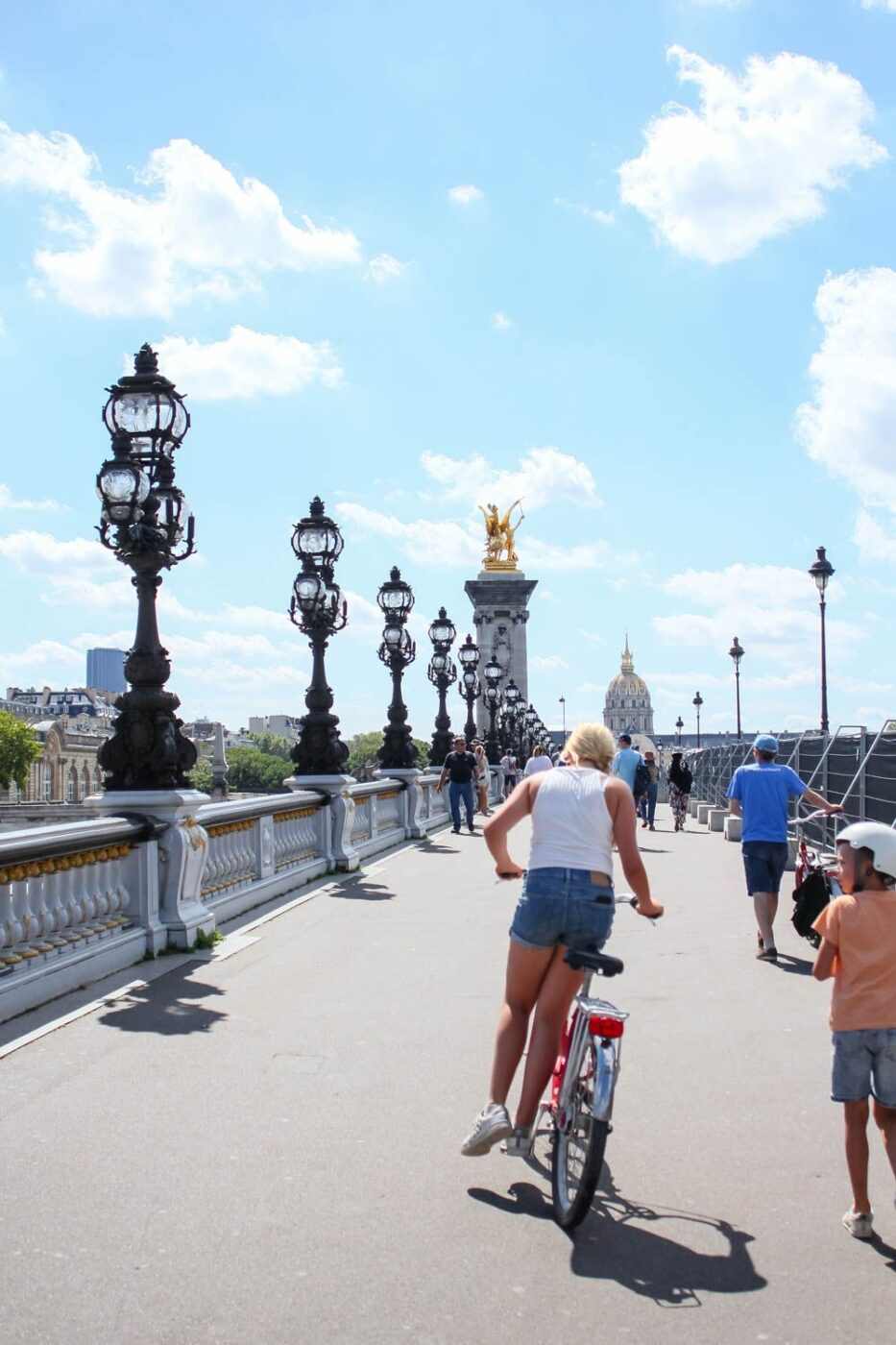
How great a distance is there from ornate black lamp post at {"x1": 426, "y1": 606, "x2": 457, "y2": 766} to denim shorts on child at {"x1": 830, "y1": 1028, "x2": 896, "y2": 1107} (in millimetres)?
28674

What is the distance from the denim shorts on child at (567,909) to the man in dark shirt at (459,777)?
A: 21304 millimetres

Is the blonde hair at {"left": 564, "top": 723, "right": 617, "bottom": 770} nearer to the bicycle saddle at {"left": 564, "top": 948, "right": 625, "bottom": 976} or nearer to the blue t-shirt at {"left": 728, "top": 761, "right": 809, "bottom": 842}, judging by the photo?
the bicycle saddle at {"left": 564, "top": 948, "right": 625, "bottom": 976}

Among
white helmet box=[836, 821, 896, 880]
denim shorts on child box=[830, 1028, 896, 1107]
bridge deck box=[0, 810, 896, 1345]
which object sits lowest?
bridge deck box=[0, 810, 896, 1345]

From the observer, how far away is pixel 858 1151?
5148 millimetres

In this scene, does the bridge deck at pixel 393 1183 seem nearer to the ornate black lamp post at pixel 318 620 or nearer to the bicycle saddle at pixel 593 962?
the bicycle saddle at pixel 593 962

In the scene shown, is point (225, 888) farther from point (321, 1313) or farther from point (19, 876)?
point (321, 1313)

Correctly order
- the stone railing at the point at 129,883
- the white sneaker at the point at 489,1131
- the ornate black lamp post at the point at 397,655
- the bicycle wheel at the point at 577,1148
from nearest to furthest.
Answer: the bicycle wheel at the point at 577,1148 → the white sneaker at the point at 489,1131 → the stone railing at the point at 129,883 → the ornate black lamp post at the point at 397,655

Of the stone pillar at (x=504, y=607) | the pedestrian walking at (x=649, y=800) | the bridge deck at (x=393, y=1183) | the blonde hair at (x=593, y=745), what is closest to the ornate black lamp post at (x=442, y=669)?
the pedestrian walking at (x=649, y=800)

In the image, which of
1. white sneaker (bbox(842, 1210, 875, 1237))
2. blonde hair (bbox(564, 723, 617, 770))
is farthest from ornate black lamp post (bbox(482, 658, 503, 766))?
white sneaker (bbox(842, 1210, 875, 1237))

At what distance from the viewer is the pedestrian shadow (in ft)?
27.9

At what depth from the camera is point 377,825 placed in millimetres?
23938

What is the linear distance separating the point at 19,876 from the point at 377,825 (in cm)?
1525

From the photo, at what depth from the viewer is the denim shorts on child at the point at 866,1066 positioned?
5.09 metres

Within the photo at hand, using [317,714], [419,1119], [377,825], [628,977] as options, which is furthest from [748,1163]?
[377,825]
